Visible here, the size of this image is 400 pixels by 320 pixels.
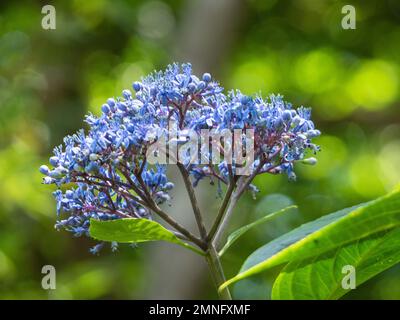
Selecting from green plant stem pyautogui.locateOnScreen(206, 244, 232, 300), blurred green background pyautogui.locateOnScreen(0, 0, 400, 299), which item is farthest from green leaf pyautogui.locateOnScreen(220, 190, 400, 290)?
blurred green background pyautogui.locateOnScreen(0, 0, 400, 299)

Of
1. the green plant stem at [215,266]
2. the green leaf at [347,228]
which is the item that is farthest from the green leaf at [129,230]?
the green leaf at [347,228]

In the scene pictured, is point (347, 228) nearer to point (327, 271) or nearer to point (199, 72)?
point (327, 271)

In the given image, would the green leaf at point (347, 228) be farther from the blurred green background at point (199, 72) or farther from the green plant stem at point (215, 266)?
the blurred green background at point (199, 72)

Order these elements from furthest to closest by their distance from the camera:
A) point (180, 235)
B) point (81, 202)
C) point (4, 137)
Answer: point (4, 137), point (81, 202), point (180, 235)

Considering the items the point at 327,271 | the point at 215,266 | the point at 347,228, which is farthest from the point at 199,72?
the point at 347,228

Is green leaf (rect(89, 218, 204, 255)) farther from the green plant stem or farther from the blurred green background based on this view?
the blurred green background

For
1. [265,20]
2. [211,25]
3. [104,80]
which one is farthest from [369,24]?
[104,80]

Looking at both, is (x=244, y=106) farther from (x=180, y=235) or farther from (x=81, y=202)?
(x=81, y=202)
